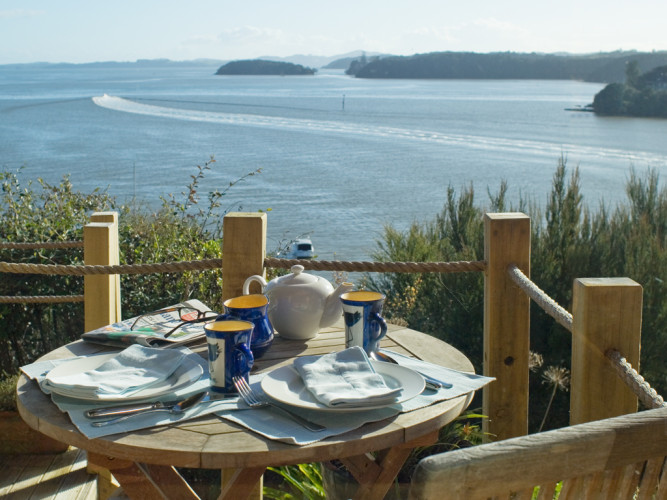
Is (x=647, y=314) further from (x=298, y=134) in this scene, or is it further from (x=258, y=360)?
(x=298, y=134)

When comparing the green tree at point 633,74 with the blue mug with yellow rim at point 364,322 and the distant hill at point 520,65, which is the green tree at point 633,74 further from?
the blue mug with yellow rim at point 364,322

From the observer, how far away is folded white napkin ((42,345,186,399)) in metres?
1.51

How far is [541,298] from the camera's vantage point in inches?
81.0

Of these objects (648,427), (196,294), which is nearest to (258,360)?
(648,427)

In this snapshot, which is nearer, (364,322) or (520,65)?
(364,322)

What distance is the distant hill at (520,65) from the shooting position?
174 ft

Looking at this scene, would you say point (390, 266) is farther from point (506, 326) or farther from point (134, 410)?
point (134, 410)

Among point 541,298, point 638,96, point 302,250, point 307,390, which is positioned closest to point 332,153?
point 638,96

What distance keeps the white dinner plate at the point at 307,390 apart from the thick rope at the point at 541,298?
0.52 m

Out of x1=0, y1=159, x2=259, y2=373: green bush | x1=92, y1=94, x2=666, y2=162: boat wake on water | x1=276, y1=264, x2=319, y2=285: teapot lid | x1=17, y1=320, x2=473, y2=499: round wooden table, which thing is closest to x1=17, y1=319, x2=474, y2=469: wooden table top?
x1=17, y1=320, x2=473, y2=499: round wooden table

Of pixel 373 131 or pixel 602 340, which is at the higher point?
pixel 373 131

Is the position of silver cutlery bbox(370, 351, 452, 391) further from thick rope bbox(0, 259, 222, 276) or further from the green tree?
the green tree

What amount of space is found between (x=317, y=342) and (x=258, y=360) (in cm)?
22

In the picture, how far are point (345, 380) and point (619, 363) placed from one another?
71cm
